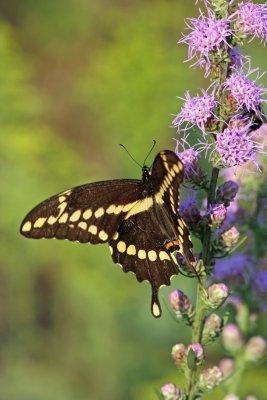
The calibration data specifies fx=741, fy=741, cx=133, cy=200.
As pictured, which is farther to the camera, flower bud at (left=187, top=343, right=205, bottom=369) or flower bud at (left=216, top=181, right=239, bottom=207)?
flower bud at (left=216, top=181, right=239, bottom=207)

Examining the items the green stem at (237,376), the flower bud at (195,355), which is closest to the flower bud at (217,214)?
the flower bud at (195,355)

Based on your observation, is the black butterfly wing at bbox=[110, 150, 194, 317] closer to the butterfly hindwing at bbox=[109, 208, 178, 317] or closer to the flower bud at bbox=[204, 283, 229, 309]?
the butterfly hindwing at bbox=[109, 208, 178, 317]

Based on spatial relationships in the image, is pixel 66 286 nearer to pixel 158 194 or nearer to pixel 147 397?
pixel 147 397

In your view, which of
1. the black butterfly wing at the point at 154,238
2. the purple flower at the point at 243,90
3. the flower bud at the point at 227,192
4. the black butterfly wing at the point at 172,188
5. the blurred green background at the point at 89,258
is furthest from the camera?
the blurred green background at the point at 89,258

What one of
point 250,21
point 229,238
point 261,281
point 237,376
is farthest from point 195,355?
point 250,21

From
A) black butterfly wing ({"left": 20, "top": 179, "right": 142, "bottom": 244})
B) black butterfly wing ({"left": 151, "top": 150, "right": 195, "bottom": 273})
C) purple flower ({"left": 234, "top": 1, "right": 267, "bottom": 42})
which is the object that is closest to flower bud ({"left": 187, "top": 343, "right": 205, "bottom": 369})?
black butterfly wing ({"left": 151, "top": 150, "right": 195, "bottom": 273})

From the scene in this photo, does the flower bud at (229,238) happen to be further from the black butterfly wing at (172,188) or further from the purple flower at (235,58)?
the purple flower at (235,58)
